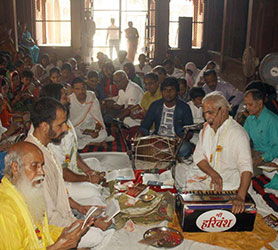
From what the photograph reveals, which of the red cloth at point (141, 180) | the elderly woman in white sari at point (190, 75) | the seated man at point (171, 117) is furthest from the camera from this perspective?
the elderly woman in white sari at point (190, 75)

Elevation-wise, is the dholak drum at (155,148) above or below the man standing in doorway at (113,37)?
below

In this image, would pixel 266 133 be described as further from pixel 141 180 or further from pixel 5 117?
pixel 5 117

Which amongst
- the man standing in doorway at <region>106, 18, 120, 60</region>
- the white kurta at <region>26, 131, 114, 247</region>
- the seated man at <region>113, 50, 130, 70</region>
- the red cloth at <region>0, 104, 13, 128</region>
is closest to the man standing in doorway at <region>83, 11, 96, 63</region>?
the man standing in doorway at <region>106, 18, 120, 60</region>

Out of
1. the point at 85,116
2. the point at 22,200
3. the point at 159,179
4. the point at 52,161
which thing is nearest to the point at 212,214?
the point at 159,179

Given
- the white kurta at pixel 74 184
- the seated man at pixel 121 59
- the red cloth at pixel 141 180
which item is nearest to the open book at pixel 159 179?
the red cloth at pixel 141 180

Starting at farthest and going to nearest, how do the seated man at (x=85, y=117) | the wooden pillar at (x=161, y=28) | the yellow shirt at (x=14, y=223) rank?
the wooden pillar at (x=161, y=28), the seated man at (x=85, y=117), the yellow shirt at (x=14, y=223)

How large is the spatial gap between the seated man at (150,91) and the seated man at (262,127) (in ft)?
6.09

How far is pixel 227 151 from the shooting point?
3303mm

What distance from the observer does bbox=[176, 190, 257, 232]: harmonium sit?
2.78 meters

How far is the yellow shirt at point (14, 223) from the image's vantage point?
5.88 feet

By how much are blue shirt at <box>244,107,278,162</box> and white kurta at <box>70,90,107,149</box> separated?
2.15m

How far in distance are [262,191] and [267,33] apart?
15.0ft

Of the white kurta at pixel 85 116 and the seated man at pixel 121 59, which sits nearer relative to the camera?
the white kurta at pixel 85 116

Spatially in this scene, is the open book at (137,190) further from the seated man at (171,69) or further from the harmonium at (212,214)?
the seated man at (171,69)
